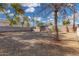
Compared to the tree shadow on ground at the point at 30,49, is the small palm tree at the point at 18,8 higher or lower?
higher

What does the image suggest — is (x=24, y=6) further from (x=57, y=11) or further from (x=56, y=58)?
(x=56, y=58)

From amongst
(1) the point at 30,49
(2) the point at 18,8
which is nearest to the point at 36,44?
(1) the point at 30,49

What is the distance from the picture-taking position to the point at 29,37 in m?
2.17

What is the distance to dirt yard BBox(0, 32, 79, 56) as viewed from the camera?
84.3 inches

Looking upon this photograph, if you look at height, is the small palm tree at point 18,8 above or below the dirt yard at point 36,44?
above

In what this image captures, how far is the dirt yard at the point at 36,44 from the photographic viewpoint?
2.14 metres

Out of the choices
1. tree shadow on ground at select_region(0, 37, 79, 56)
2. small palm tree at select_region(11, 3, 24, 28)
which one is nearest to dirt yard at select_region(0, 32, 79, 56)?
tree shadow on ground at select_region(0, 37, 79, 56)

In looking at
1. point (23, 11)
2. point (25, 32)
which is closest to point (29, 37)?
point (25, 32)

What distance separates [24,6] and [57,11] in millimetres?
250

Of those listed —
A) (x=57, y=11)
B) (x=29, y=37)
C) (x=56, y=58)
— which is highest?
(x=57, y=11)

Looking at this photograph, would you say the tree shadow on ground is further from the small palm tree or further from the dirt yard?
the small palm tree

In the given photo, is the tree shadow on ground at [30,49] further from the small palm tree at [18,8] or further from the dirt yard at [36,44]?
the small palm tree at [18,8]

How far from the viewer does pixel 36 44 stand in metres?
2.16

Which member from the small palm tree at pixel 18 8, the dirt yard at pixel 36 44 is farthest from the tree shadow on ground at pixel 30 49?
the small palm tree at pixel 18 8
